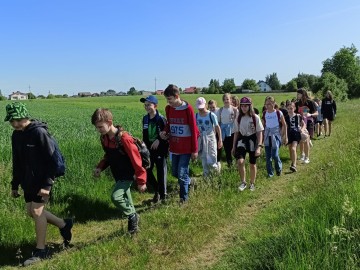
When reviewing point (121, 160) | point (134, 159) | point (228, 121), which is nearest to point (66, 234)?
point (121, 160)

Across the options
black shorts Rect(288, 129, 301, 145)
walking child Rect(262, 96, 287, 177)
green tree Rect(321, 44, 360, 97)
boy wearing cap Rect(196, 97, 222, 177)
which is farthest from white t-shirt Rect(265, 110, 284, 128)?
green tree Rect(321, 44, 360, 97)

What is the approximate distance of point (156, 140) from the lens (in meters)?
6.95

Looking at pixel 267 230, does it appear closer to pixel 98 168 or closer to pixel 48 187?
pixel 98 168

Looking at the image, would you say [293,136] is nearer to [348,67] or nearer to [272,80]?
[348,67]

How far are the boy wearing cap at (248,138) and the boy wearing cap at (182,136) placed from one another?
4.85ft

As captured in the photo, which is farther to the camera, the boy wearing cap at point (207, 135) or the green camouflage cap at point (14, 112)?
the boy wearing cap at point (207, 135)

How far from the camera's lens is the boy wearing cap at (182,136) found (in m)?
6.33

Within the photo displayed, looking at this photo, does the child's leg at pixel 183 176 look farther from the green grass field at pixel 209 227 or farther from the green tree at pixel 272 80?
the green tree at pixel 272 80

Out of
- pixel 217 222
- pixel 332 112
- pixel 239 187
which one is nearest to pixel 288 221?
pixel 217 222

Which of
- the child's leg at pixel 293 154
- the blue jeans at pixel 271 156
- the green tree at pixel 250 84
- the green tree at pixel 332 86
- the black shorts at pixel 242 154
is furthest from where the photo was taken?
the green tree at pixel 250 84

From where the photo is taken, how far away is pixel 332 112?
52.2ft

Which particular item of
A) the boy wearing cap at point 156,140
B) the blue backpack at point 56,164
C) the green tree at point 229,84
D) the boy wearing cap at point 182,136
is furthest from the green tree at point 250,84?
the blue backpack at point 56,164

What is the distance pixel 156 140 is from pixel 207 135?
1.34m

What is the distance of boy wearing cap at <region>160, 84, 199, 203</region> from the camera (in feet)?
20.8
